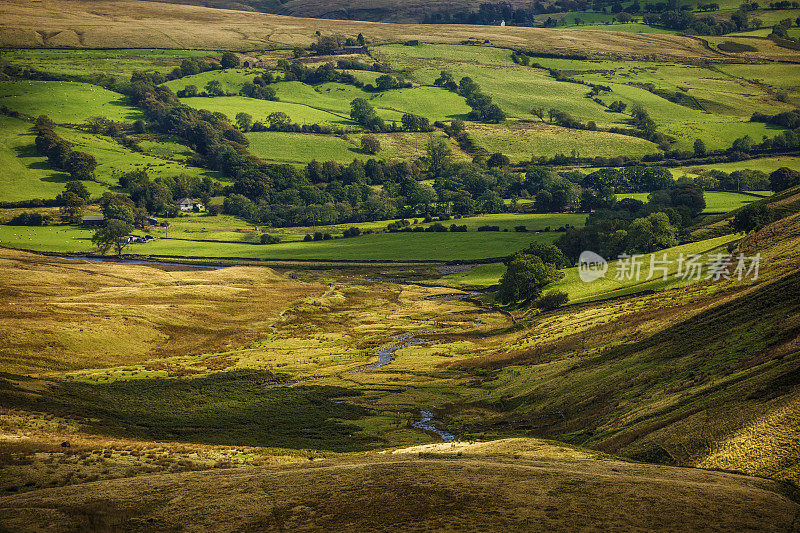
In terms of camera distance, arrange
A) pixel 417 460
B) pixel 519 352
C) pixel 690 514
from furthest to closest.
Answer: pixel 519 352 < pixel 417 460 < pixel 690 514

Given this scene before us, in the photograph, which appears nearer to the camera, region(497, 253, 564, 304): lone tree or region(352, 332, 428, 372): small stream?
region(352, 332, 428, 372): small stream

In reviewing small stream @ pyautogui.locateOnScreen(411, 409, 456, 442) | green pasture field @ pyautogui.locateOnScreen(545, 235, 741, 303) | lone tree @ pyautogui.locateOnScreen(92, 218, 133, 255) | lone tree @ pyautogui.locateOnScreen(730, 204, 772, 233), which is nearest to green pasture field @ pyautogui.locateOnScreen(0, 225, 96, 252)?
lone tree @ pyautogui.locateOnScreen(92, 218, 133, 255)

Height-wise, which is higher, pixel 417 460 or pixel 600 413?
pixel 417 460

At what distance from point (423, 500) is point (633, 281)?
8952 centimetres

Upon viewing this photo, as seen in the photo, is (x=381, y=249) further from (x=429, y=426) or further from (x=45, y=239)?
(x=429, y=426)

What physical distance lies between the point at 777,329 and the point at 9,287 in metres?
122

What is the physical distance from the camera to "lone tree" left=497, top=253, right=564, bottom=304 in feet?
422

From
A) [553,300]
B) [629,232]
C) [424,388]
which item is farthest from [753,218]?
[424,388]

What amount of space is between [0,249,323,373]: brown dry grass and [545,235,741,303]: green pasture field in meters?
54.8

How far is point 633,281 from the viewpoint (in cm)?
11556

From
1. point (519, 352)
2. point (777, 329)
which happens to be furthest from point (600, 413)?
point (519, 352)

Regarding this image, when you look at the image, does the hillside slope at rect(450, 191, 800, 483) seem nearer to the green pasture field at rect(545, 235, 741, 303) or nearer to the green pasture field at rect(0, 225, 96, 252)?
the green pasture field at rect(545, 235, 741, 303)

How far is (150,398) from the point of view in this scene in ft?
259

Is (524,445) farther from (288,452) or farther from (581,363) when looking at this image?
(581,363)
